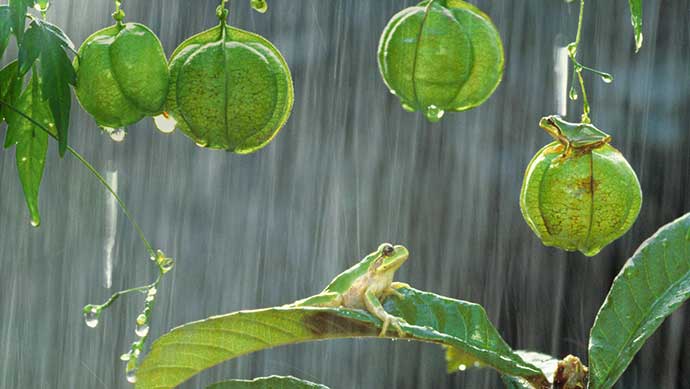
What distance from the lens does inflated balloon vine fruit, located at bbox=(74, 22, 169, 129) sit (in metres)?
0.84

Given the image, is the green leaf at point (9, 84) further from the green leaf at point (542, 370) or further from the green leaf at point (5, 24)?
the green leaf at point (542, 370)

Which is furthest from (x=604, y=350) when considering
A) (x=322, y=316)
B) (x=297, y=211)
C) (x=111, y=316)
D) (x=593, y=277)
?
(x=111, y=316)

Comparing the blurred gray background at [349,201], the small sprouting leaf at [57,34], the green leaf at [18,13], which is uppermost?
the green leaf at [18,13]

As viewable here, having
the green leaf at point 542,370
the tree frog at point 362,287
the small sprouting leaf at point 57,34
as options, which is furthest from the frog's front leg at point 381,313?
the small sprouting leaf at point 57,34

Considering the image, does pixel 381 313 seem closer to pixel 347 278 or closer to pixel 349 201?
pixel 347 278

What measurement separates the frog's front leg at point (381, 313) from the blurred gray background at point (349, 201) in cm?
220

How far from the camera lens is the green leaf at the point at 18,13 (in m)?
0.87

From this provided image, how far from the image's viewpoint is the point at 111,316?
4.66 m

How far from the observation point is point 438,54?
0.78m

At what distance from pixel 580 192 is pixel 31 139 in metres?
0.46

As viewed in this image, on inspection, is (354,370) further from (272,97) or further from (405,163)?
(272,97)

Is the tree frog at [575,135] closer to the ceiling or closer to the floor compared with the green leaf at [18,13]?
closer to the floor

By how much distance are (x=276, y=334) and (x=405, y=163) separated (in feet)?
10.3

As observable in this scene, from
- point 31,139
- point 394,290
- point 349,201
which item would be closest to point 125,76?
point 31,139
